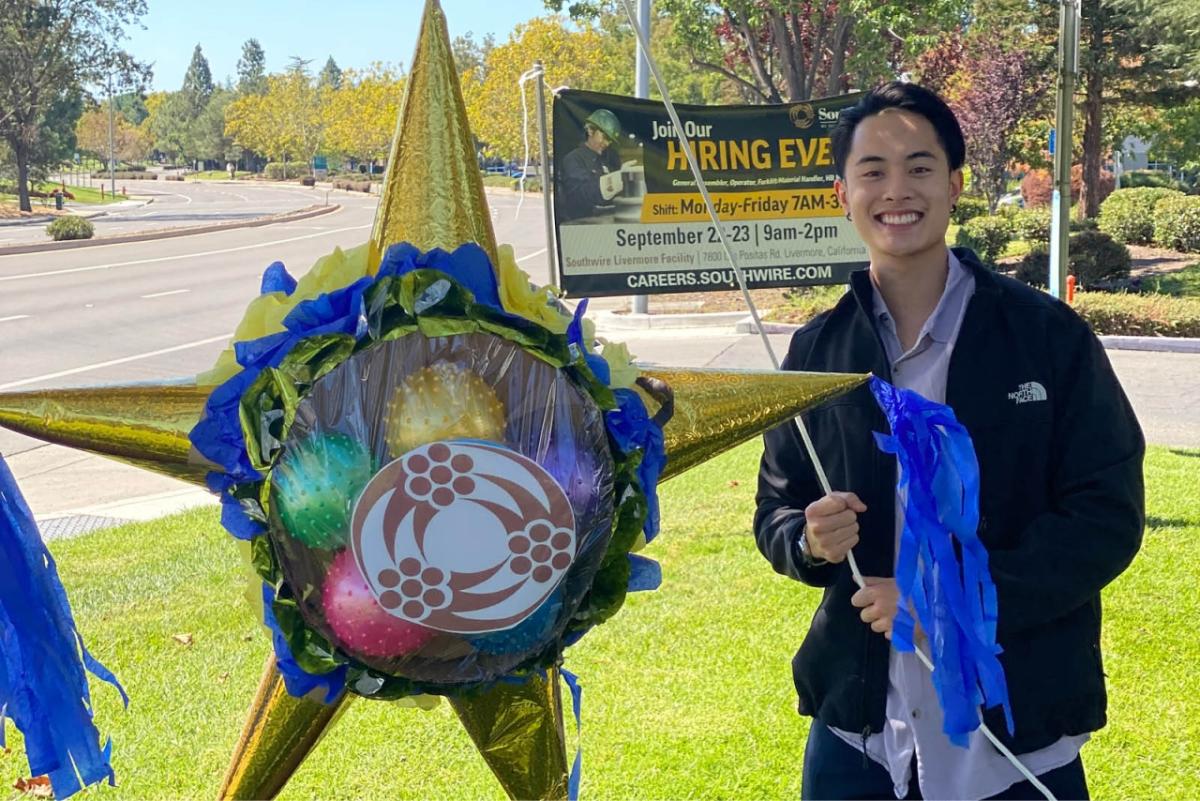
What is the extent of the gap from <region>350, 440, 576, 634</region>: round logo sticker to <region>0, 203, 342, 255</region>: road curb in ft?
75.2

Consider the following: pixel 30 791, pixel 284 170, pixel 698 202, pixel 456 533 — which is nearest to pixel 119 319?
pixel 698 202

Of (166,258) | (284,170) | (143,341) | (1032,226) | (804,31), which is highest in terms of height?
(804,31)

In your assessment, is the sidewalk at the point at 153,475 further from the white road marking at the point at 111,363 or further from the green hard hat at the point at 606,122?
the white road marking at the point at 111,363

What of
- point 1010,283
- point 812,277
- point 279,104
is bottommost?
point 812,277

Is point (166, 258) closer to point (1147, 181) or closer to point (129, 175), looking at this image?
point (1147, 181)

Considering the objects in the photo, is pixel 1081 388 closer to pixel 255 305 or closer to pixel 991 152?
pixel 255 305

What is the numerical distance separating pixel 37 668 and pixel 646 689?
2.19 metres

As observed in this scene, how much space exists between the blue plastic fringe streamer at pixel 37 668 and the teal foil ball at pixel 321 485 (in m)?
0.44

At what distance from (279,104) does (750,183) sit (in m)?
59.0

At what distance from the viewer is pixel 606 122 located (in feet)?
25.0

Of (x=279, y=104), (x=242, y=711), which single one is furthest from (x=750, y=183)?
(x=279, y=104)

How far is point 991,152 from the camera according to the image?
2447cm

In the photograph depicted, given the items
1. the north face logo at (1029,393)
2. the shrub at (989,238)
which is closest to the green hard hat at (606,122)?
the north face logo at (1029,393)

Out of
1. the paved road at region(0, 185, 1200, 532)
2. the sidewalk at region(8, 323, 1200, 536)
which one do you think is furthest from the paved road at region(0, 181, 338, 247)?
the sidewalk at region(8, 323, 1200, 536)
